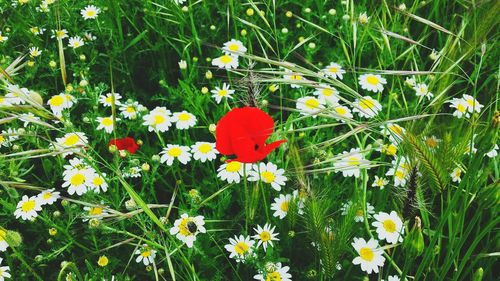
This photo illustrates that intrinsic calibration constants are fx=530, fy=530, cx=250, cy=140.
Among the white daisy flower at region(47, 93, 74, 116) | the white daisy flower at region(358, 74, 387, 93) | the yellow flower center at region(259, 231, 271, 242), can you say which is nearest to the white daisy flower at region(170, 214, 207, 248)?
the yellow flower center at region(259, 231, 271, 242)

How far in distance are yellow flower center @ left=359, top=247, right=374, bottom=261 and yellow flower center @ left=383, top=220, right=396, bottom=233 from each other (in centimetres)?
8

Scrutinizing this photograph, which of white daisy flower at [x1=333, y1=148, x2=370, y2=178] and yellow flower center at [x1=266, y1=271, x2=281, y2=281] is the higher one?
white daisy flower at [x1=333, y1=148, x2=370, y2=178]

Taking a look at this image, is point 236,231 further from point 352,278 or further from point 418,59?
point 418,59

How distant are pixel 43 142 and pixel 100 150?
0.56ft

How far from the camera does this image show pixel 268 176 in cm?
140

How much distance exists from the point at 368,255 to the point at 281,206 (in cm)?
25

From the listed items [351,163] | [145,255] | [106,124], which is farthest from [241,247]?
[106,124]

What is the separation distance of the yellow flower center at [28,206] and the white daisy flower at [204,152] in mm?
437

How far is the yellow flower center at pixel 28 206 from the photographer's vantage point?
4.50 ft

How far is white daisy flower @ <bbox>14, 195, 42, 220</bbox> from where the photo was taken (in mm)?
1349

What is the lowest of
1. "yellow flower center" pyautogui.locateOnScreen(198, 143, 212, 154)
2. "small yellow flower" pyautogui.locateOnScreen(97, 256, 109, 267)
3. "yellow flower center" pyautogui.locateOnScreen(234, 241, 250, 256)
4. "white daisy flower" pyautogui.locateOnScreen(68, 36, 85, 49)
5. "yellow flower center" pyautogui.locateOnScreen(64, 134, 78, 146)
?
"small yellow flower" pyautogui.locateOnScreen(97, 256, 109, 267)

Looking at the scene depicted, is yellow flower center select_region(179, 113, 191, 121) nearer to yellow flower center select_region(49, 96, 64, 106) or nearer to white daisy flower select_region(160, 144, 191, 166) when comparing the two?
white daisy flower select_region(160, 144, 191, 166)

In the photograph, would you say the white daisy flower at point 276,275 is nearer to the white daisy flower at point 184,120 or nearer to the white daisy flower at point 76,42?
the white daisy flower at point 184,120

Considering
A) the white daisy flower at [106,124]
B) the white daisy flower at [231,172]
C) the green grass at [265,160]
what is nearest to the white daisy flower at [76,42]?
the green grass at [265,160]
